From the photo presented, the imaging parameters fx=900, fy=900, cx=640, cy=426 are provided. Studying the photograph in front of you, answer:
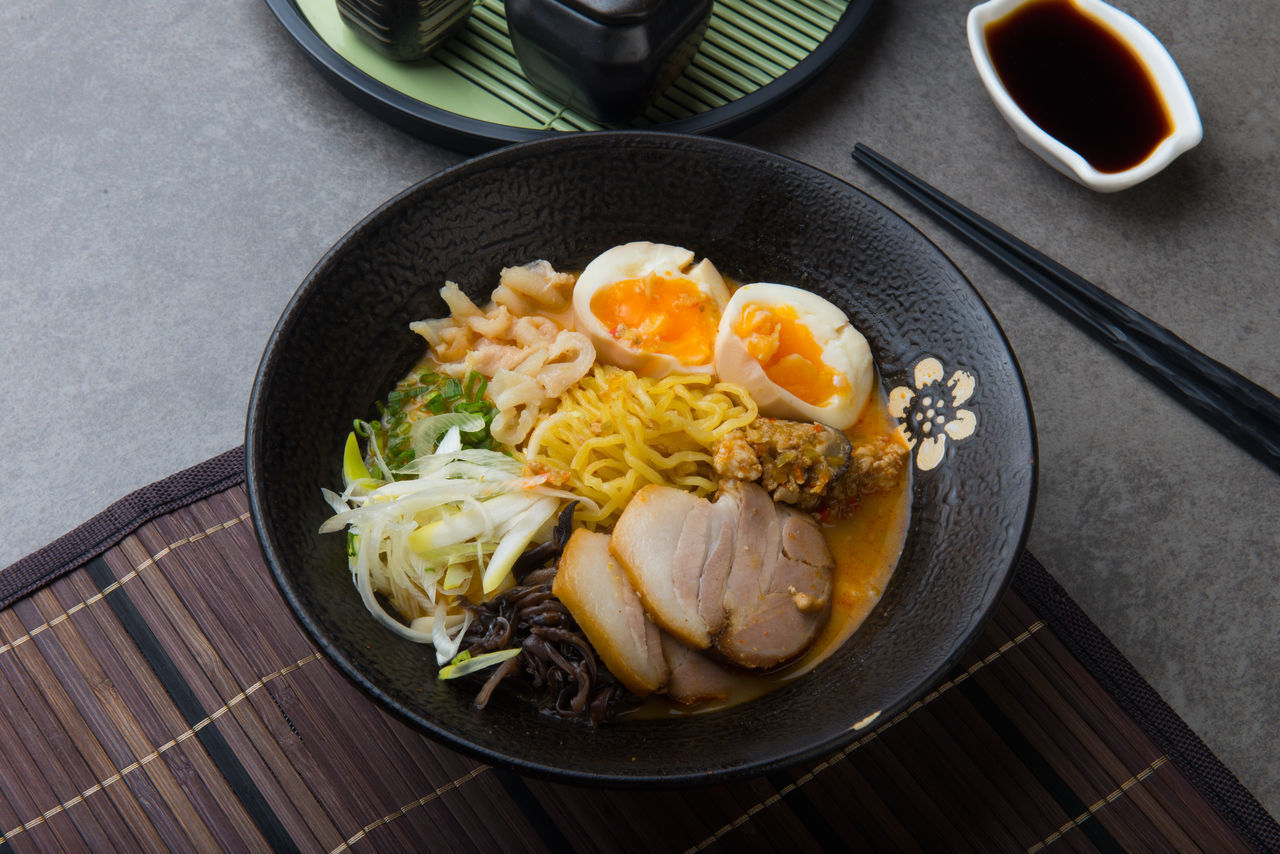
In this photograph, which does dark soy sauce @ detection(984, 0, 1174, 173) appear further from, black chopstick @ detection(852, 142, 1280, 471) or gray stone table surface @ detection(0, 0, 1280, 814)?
black chopstick @ detection(852, 142, 1280, 471)

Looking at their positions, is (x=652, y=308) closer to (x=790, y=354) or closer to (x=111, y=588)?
(x=790, y=354)

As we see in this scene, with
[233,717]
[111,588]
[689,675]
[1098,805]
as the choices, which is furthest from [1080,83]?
[111,588]

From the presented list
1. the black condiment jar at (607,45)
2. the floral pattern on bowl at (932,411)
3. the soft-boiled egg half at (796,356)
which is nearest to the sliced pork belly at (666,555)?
the soft-boiled egg half at (796,356)

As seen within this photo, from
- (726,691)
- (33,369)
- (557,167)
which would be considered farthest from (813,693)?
(33,369)

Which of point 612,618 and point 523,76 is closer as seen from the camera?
point 612,618

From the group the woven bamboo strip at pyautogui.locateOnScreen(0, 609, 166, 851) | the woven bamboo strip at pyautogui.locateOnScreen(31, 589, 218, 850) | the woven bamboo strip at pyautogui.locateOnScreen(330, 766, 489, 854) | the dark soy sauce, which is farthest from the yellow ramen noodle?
the dark soy sauce

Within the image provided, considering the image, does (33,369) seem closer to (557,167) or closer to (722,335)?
(557,167)

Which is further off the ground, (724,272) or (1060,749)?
(724,272)
